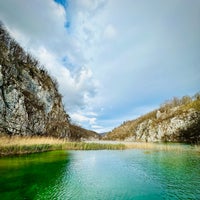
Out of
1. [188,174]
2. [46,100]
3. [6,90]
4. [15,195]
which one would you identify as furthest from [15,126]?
[188,174]

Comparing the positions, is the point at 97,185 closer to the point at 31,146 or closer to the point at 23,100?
the point at 31,146

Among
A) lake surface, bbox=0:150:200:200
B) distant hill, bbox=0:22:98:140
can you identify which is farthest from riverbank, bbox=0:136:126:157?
lake surface, bbox=0:150:200:200

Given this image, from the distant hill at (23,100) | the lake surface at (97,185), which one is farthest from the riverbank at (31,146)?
the lake surface at (97,185)

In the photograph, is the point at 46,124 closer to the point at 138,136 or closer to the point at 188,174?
the point at 188,174

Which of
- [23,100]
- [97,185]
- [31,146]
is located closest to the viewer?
[97,185]

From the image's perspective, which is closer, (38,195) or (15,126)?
(38,195)

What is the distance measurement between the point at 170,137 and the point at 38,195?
85.8 m

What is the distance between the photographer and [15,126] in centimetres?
2967

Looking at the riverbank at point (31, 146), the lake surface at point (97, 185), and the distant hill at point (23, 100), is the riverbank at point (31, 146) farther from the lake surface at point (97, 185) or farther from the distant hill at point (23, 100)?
the lake surface at point (97, 185)

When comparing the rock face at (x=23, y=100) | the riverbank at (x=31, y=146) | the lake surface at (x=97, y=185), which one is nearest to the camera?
the lake surface at (x=97, y=185)

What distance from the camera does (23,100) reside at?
106 feet

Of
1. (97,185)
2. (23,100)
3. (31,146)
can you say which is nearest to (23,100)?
(23,100)

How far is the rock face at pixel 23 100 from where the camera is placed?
2858 centimetres

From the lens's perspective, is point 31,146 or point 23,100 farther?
point 23,100
